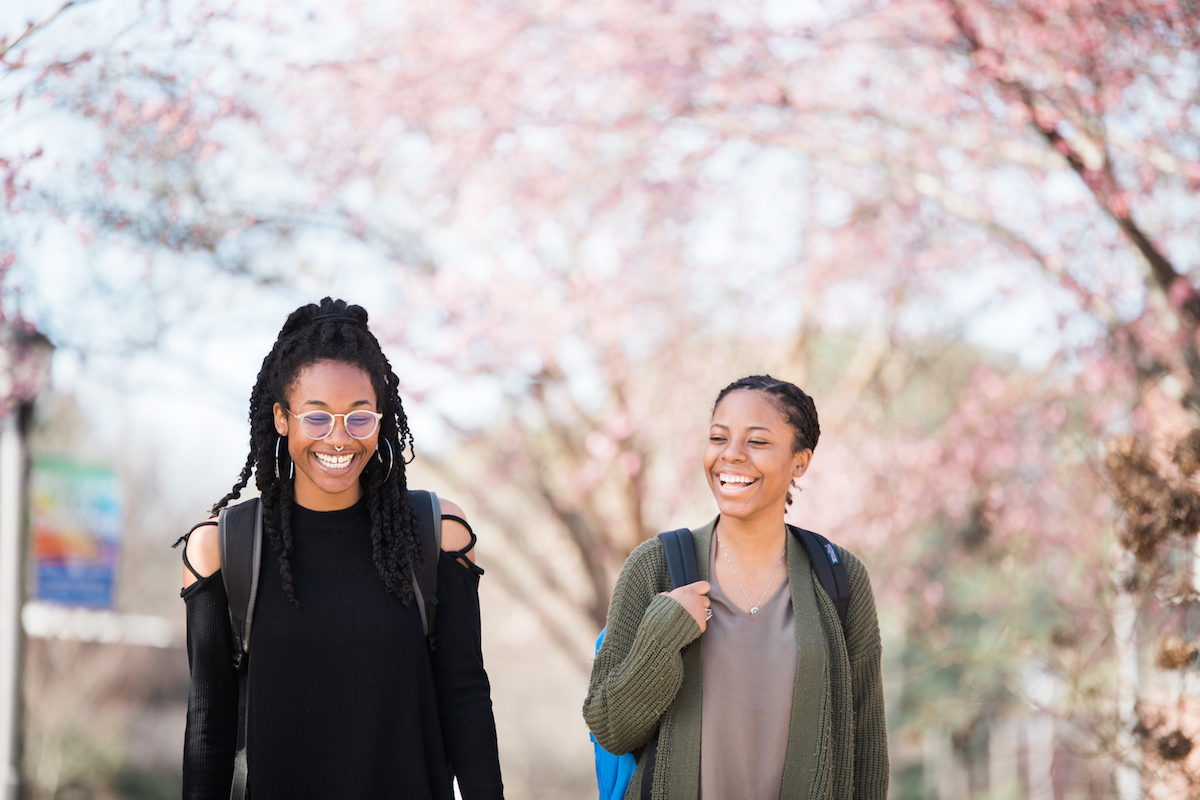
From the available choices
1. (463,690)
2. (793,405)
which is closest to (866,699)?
(793,405)

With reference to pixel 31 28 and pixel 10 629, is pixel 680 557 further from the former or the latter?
pixel 10 629

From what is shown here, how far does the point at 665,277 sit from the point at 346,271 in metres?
2.26

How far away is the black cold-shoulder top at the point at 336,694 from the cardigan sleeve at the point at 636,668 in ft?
0.87

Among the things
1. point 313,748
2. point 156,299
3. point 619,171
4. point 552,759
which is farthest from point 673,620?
point 552,759

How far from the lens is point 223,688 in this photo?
7.75ft

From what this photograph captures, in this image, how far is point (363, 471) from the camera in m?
2.52

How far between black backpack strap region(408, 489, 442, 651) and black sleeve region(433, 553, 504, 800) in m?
0.02

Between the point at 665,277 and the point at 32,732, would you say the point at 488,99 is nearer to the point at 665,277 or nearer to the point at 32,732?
the point at 665,277

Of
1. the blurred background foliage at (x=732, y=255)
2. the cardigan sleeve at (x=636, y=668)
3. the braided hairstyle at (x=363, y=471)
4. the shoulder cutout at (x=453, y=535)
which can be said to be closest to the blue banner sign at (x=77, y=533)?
the blurred background foliage at (x=732, y=255)

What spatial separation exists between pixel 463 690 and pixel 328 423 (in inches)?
24.4

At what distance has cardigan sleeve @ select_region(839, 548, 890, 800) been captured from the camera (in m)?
2.60

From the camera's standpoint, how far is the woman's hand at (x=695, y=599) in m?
2.51

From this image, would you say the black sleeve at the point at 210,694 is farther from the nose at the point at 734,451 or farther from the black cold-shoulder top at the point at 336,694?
the nose at the point at 734,451

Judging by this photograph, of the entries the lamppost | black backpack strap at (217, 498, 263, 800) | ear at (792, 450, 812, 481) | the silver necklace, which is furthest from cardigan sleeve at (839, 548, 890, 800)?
the lamppost
